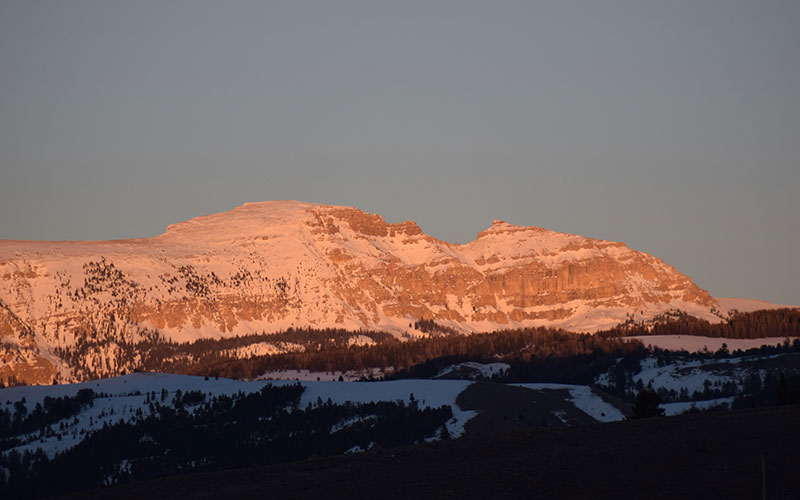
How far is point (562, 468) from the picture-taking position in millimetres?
74062

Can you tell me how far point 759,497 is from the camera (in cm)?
6431

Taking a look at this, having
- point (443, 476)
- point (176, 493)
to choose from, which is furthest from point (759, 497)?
point (176, 493)

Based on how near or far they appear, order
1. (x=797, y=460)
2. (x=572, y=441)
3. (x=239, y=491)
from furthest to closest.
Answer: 1. (x=572, y=441)
2. (x=239, y=491)
3. (x=797, y=460)

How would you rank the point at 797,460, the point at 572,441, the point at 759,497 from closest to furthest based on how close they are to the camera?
1. the point at 759,497
2. the point at 797,460
3. the point at 572,441

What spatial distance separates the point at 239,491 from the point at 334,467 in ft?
25.4

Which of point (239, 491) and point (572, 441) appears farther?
point (572, 441)

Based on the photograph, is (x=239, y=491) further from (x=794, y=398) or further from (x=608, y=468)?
(x=794, y=398)

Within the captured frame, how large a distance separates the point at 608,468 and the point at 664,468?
121 inches

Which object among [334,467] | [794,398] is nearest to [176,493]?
[334,467]

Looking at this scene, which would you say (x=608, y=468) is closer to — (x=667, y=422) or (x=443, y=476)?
(x=443, y=476)

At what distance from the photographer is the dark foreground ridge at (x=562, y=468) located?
69.1 m

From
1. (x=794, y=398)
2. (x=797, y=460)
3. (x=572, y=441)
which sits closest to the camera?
(x=797, y=460)

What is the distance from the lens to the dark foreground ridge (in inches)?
2721

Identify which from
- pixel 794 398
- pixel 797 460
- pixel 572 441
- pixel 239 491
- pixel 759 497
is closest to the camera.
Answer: pixel 759 497
